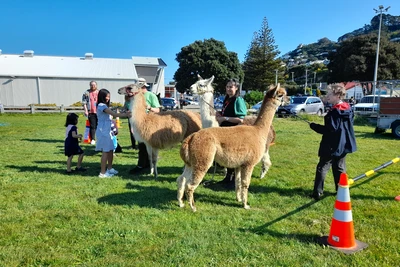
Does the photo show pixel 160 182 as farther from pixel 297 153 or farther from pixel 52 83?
pixel 52 83

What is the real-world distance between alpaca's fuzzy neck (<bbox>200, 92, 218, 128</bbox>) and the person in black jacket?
1.81 meters

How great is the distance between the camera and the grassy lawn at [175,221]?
111 inches

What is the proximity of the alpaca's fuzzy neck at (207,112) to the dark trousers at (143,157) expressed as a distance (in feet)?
5.43

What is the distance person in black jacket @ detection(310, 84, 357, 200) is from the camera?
12.8 feet

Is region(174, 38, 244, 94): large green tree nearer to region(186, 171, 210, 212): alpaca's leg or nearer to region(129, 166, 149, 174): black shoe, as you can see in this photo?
region(129, 166, 149, 174): black shoe

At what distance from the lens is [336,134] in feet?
13.2

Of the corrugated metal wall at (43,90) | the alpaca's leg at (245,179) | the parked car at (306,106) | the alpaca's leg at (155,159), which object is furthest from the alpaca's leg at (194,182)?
the corrugated metal wall at (43,90)

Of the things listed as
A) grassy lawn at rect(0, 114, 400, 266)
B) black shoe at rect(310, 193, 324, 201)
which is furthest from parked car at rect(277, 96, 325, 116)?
black shoe at rect(310, 193, 324, 201)

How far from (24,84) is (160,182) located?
88.7 feet

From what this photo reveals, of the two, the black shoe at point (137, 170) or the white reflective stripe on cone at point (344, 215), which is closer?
the white reflective stripe on cone at point (344, 215)

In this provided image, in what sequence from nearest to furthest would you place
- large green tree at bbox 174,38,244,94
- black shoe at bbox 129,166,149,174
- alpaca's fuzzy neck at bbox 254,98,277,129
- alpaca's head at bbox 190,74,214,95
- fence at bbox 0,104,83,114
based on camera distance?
alpaca's fuzzy neck at bbox 254,98,277,129 < alpaca's head at bbox 190,74,214,95 < black shoe at bbox 129,166,149,174 < fence at bbox 0,104,83,114 < large green tree at bbox 174,38,244,94

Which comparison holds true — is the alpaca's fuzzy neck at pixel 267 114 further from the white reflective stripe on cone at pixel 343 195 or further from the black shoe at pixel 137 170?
the black shoe at pixel 137 170

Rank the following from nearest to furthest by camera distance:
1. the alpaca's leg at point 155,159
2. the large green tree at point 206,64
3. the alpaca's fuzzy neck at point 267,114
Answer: the alpaca's fuzzy neck at point 267,114 < the alpaca's leg at point 155,159 < the large green tree at point 206,64

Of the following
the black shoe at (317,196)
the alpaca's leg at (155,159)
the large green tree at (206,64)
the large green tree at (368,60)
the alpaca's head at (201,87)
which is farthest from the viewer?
the large green tree at (368,60)
